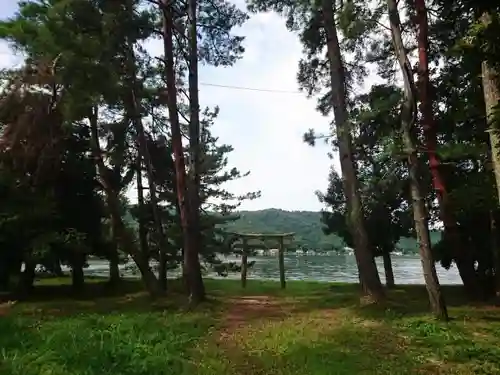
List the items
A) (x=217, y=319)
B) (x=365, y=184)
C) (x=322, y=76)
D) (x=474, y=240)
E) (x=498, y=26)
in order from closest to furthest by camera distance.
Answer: (x=498, y=26) → (x=217, y=319) → (x=365, y=184) → (x=474, y=240) → (x=322, y=76)

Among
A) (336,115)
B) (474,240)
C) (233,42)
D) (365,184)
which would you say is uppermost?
(233,42)

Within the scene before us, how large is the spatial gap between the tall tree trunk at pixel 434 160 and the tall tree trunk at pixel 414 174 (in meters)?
0.54

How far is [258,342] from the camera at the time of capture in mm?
6922

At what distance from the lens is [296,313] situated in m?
9.86

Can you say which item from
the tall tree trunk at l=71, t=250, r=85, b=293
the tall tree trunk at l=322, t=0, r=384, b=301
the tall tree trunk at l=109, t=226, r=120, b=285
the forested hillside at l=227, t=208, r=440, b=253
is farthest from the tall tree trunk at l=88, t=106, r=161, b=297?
the forested hillside at l=227, t=208, r=440, b=253

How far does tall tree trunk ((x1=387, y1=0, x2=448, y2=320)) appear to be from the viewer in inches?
323

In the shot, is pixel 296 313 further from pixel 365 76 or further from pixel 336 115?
pixel 365 76

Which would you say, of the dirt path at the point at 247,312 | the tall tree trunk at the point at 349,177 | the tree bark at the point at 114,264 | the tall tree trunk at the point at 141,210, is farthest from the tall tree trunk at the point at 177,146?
the tall tree trunk at the point at 141,210

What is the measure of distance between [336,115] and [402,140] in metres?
2.43

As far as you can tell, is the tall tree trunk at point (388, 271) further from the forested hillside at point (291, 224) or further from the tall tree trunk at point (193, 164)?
the forested hillside at point (291, 224)

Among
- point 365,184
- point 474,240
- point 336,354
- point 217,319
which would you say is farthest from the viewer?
point 474,240

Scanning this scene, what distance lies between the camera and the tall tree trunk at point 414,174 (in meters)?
8.19

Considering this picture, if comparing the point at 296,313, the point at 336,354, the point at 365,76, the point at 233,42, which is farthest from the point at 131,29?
the point at 336,354

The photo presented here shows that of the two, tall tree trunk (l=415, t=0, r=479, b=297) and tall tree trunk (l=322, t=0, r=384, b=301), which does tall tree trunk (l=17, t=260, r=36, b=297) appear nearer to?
tall tree trunk (l=322, t=0, r=384, b=301)
